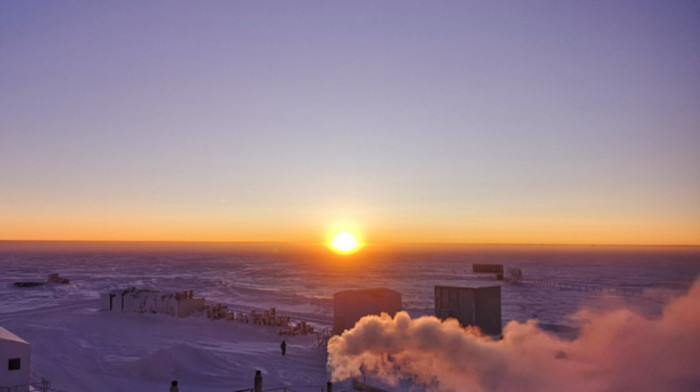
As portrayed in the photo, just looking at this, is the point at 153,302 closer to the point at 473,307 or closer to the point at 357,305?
the point at 357,305

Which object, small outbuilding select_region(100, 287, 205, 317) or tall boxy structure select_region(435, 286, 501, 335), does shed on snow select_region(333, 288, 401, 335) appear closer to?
tall boxy structure select_region(435, 286, 501, 335)

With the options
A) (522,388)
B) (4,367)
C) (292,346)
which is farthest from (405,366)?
(4,367)

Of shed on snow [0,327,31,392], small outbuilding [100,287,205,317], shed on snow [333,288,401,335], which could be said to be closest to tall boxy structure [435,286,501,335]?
shed on snow [333,288,401,335]

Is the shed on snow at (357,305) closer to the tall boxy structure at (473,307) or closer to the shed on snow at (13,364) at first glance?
the tall boxy structure at (473,307)

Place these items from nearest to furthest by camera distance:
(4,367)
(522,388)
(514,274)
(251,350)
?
1. (4,367)
2. (522,388)
3. (251,350)
4. (514,274)

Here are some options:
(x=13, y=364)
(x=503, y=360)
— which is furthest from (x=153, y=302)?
(x=503, y=360)

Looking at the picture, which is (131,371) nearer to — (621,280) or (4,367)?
(4,367)

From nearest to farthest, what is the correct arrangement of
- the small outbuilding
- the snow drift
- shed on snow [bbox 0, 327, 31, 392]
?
1. shed on snow [bbox 0, 327, 31, 392]
2. the snow drift
3. the small outbuilding
